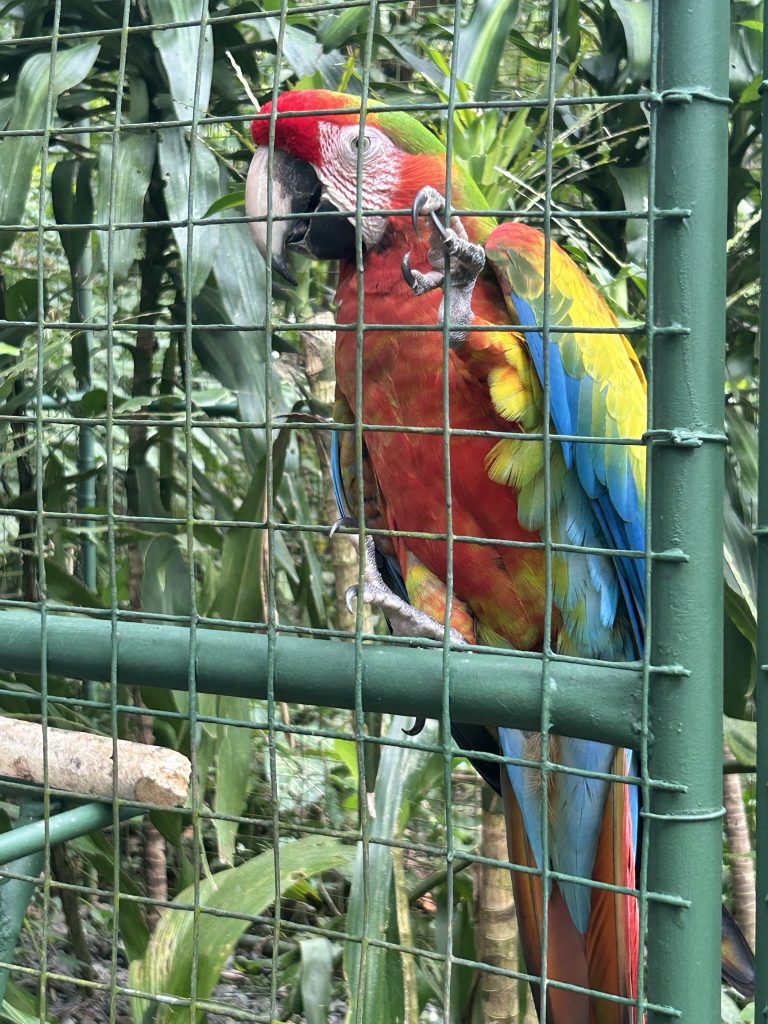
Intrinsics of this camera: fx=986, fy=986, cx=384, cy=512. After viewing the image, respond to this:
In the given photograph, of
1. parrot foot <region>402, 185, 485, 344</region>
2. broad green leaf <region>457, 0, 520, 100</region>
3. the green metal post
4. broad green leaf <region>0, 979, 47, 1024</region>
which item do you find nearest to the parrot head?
broad green leaf <region>457, 0, 520, 100</region>

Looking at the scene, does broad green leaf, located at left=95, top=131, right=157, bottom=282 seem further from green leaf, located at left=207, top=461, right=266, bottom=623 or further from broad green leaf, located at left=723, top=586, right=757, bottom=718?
broad green leaf, located at left=723, top=586, right=757, bottom=718

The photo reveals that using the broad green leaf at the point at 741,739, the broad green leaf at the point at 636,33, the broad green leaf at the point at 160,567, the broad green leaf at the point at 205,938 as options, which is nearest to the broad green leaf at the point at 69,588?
the broad green leaf at the point at 160,567

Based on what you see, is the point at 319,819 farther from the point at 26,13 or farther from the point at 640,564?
the point at 26,13

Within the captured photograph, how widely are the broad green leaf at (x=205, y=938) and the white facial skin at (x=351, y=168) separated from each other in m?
0.77

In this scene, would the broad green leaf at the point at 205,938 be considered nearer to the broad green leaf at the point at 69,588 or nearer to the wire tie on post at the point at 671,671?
the broad green leaf at the point at 69,588

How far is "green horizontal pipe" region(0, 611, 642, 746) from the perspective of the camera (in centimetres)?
56

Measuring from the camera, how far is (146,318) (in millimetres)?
1744

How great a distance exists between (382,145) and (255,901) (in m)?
0.89

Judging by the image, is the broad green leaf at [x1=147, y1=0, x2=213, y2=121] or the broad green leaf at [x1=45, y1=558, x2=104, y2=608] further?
the broad green leaf at [x1=45, y1=558, x2=104, y2=608]

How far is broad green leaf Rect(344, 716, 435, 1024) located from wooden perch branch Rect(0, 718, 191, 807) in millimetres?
239

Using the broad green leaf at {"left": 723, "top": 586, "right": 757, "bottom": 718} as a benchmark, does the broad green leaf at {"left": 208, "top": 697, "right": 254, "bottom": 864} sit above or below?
below

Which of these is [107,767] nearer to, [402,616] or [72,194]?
[402,616]

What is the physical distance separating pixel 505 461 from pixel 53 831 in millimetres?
539

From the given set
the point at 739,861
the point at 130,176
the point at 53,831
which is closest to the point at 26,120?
the point at 130,176
